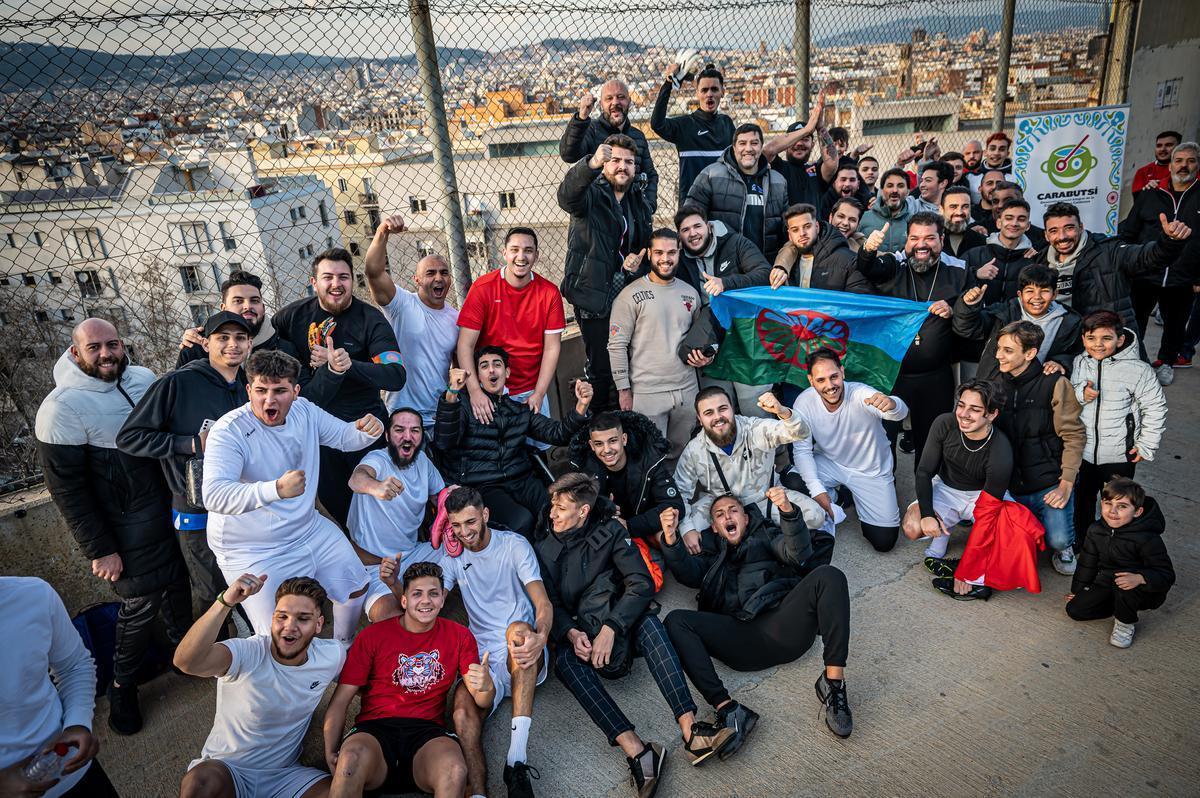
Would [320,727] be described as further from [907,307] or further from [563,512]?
[907,307]

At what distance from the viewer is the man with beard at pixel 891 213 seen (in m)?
6.10

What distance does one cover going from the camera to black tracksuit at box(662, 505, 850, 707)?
3.74 metres

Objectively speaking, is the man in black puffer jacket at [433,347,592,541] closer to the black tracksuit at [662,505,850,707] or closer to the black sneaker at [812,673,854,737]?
the black tracksuit at [662,505,850,707]

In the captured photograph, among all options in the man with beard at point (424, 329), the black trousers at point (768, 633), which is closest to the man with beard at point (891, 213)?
the black trousers at point (768, 633)

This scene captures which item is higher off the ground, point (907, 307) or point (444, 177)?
point (444, 177)

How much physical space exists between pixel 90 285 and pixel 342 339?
5644 millimetres

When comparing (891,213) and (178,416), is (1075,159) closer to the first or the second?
(891,213)

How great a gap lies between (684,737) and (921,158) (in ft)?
27.2

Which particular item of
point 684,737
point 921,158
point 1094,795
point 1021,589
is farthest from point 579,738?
point 921,158

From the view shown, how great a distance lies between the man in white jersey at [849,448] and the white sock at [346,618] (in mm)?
2956

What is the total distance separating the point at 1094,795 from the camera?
10.2 feet

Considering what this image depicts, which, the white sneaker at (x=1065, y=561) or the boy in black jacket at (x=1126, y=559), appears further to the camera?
the white sneaker at (x=1065, y=561)

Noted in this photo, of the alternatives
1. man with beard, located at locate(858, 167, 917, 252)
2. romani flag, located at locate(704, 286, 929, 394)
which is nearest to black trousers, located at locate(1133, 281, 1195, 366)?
man with beard, located at locate(858, 167, 917, 252)

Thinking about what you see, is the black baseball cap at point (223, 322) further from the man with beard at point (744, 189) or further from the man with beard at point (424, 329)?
the man with beard at point (744, 189)
